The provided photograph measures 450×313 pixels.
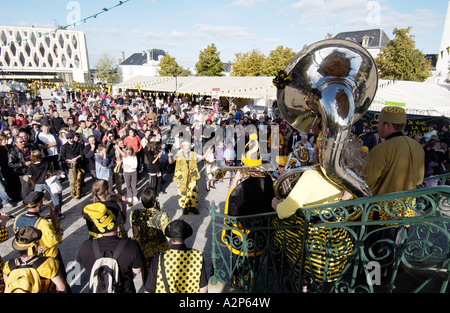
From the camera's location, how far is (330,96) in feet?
8.11

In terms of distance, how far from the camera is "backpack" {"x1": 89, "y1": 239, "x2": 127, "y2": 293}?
2.54 meters

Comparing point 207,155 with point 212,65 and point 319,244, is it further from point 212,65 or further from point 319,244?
point 212,65

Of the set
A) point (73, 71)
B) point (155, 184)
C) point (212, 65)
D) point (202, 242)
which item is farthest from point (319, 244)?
point (73, 71)

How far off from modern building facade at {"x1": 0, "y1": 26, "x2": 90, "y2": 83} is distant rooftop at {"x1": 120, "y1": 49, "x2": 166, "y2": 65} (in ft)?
36.8

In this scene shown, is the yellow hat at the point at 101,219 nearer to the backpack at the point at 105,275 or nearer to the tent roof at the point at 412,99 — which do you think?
the backpack at the point at 105,275

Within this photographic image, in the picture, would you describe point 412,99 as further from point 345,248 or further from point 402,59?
point 345,248

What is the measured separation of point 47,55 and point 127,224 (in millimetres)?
81890

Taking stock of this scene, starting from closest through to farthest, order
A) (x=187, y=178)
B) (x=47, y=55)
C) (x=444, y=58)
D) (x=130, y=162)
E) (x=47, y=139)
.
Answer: (x=187, y=178), (x=130, y=162), (x=47, y=139), (x=444, y=58), (x=47, y=55)

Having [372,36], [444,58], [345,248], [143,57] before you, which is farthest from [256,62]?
[143,57]

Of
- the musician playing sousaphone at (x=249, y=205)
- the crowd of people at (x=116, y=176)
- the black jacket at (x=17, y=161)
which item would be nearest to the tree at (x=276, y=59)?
the crowd of people at (x=116, y=176)

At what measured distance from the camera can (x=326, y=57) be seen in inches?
110

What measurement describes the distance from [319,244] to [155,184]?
5.69m

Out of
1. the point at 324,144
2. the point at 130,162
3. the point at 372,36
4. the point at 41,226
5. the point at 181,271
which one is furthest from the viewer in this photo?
the point at 372,36
